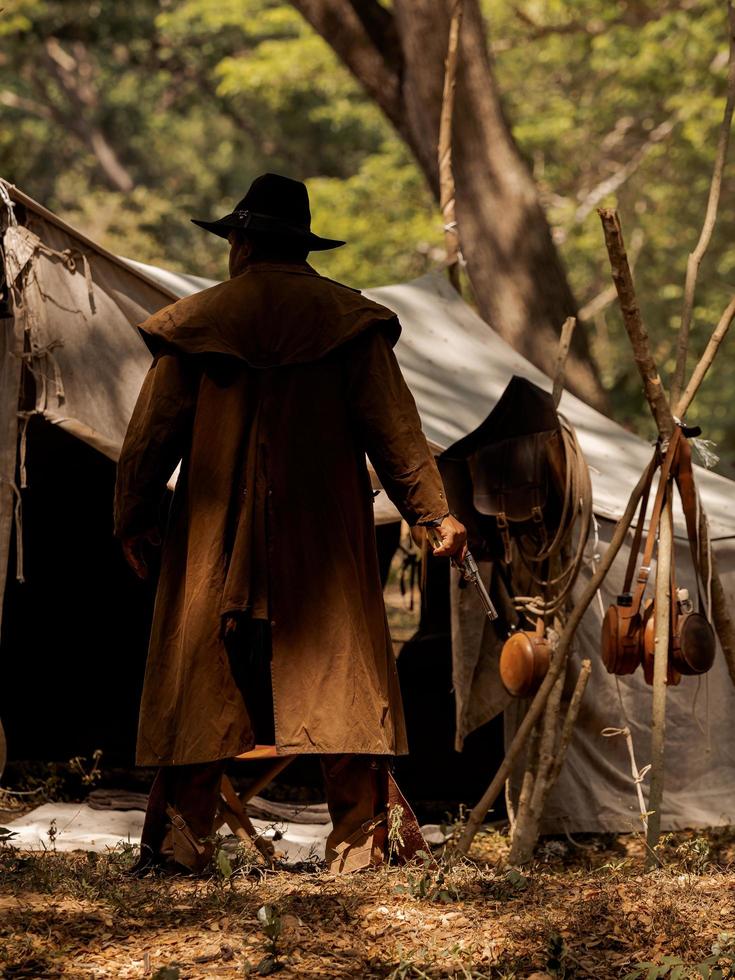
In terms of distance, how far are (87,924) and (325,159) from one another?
21.1 m

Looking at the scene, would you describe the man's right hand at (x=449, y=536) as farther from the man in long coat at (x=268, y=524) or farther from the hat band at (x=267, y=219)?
the hat band at (x=267, y=219)

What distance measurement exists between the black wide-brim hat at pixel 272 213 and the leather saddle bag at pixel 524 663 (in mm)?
1375

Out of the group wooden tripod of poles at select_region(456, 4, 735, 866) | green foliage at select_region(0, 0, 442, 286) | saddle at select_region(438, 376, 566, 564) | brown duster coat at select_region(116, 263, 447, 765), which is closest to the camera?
brown duster coat at select_region(116, 263, 447, 765)

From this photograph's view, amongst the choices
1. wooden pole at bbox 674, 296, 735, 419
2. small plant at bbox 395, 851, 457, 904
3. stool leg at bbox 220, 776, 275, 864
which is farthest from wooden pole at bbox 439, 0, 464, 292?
small plant at bbox 395, 851, 457, 904

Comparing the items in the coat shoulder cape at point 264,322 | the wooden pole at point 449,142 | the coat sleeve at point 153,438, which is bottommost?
the coat sleeve at point 153,438

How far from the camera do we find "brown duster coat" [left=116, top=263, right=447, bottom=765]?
3445 mm

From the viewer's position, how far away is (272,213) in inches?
142

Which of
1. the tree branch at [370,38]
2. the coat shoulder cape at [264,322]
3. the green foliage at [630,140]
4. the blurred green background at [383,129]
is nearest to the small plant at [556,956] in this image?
the coat shoulder cape at [264,322]

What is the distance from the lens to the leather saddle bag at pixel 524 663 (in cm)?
425

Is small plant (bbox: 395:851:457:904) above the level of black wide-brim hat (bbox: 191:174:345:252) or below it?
below

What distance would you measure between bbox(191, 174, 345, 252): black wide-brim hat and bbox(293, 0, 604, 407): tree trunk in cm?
429

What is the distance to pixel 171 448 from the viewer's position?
3518 mm

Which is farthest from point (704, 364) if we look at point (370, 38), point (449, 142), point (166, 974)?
point (370, 38)

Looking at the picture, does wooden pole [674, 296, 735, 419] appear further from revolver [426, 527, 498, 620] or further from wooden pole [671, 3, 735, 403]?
revolver [426, 527, 498, 620]
